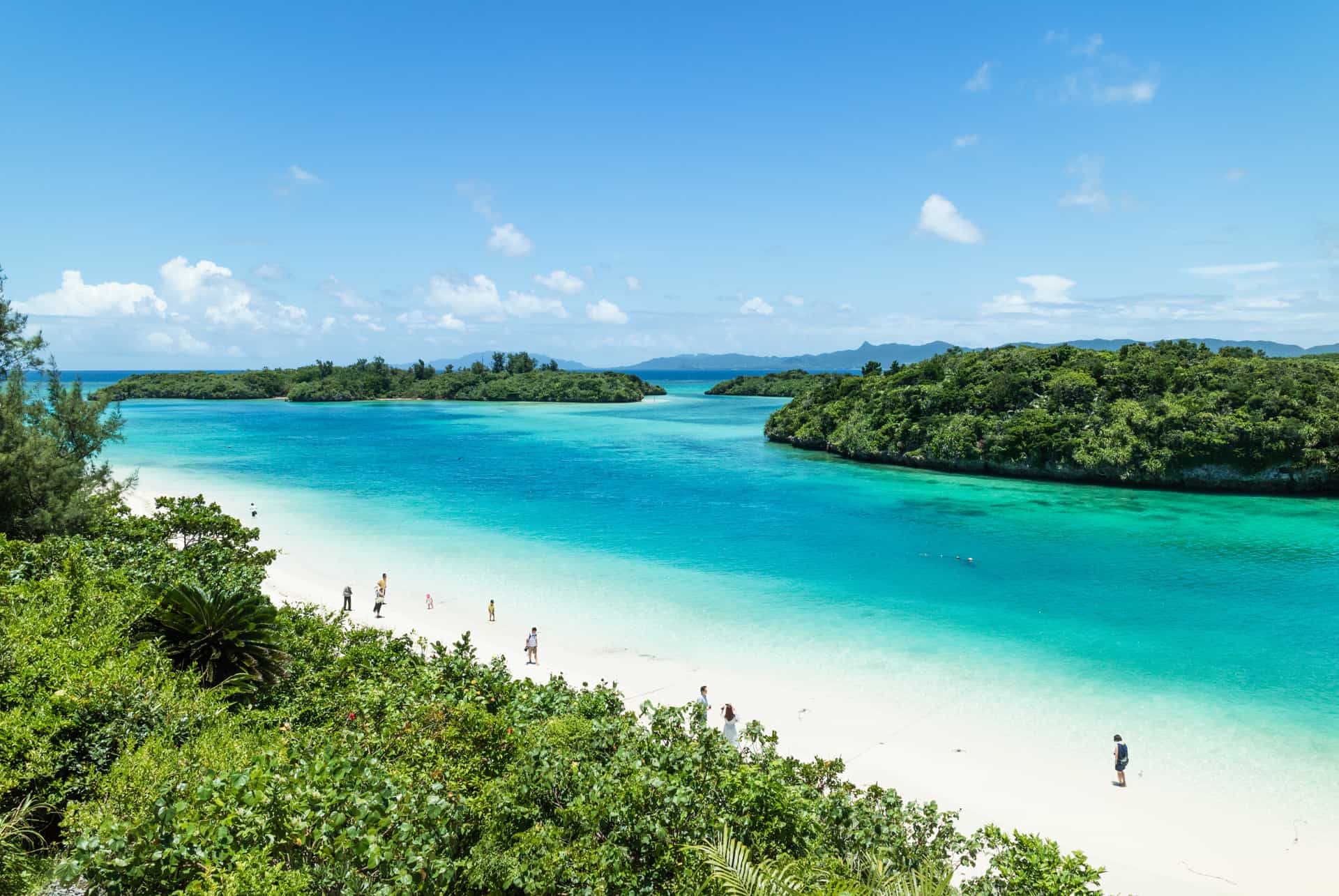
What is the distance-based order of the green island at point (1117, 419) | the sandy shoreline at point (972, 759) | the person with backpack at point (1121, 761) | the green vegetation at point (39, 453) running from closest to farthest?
the sandy shoreline at point (972, 759), the person with backpack at point (1121, 761), the green vegetation at point (39, 453), the green island at point (1117, 419)

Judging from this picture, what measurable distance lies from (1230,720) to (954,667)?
5.54 meters

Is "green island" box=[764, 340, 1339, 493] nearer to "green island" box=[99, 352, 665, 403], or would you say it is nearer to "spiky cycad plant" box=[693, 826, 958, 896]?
"spiky cycad plant" box=[693, 826, 958, 896]

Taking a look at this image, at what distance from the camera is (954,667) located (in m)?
17.3

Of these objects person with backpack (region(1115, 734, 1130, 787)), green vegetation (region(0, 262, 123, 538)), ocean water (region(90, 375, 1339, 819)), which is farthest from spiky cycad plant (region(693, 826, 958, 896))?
green vegetation (region(0, 262, 123, 538))

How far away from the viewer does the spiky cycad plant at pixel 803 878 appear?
5492 mm

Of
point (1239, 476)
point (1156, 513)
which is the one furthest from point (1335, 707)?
point (1239, 476)

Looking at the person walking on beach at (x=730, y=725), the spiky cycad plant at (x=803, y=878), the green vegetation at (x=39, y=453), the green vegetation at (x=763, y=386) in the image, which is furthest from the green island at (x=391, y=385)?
the spiky cycad plant at (x=803, y=878)

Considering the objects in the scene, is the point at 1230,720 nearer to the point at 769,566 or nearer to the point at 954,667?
the point at 954,667

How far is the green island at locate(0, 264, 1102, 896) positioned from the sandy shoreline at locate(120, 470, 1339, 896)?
2371 mm

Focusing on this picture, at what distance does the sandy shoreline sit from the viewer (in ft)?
34.1

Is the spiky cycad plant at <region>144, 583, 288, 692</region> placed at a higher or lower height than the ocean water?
higher

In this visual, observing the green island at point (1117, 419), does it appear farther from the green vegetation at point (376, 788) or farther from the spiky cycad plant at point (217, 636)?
the spiky cycad plant at point (217, 636)

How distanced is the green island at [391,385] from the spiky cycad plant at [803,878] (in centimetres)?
13224

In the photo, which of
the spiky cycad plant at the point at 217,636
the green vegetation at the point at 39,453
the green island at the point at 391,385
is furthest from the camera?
the green island at the point at 391,385
